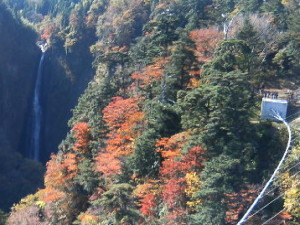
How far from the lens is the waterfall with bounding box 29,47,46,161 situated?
47656 millimetres

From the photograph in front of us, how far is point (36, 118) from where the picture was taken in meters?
50.7

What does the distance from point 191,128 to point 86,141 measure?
9423mm

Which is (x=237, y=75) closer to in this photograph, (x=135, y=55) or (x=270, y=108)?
(x=270, y=108)

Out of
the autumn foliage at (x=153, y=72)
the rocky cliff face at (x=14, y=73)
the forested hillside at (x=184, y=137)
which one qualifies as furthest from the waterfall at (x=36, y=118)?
the autumn foliage at (x=153, y=72)

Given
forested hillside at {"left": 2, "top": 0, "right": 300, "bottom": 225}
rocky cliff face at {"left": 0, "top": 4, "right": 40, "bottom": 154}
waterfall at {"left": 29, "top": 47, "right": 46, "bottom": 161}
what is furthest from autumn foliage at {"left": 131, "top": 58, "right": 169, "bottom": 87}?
waterfall at {"left": 29, "top": 47, "right": 46, "bottom": 161}

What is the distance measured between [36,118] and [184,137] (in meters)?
37.5

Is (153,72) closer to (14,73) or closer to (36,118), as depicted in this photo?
(36,118)

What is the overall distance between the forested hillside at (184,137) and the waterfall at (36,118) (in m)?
20.0

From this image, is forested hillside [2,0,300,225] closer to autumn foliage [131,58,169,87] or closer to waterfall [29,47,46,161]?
autumn foliage [131,58,169,87]

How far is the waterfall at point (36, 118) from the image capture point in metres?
47.7

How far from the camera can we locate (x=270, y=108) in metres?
19.4

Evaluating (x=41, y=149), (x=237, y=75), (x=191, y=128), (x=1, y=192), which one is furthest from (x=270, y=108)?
(x=41, y=149)

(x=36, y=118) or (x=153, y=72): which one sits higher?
(x=36, y=118)

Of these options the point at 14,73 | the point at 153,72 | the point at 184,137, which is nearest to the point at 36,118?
the point at 14,73
